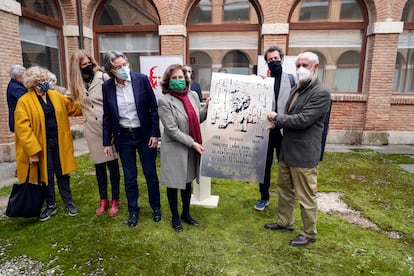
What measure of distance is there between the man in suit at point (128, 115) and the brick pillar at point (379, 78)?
708cm

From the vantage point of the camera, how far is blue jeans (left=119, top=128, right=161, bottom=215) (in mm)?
3203

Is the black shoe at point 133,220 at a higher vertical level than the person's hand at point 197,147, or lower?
lower

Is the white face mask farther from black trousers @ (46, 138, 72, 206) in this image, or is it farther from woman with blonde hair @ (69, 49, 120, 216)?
black trousers @ (46, 138, 72, 206)

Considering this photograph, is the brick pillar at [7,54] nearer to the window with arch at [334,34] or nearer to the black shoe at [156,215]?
the black shoe at [156,215]

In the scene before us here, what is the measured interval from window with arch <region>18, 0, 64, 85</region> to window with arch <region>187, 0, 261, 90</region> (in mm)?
3973

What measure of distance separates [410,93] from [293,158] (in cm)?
797

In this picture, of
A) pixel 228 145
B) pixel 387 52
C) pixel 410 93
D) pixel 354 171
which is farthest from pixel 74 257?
pixel 410 93

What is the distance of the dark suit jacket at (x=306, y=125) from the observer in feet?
8.50

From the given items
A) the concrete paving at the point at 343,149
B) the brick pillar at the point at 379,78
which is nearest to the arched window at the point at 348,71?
the brick pillar at the point at 379,78

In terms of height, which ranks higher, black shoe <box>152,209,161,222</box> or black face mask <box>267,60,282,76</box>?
black face mask <box>267,60,282,76</box>

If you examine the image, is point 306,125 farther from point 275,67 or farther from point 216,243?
point 216,243

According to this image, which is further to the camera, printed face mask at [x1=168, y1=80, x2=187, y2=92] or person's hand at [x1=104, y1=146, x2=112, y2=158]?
person's hand at [x1=104, y1=146, x2=112, y2=158]

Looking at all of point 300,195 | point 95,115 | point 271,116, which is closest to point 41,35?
point 95,115

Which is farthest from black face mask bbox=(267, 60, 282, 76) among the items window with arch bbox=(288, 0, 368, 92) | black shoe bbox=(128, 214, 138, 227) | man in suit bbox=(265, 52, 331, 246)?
window with arch bbox=(288, 0, 368, 92)
